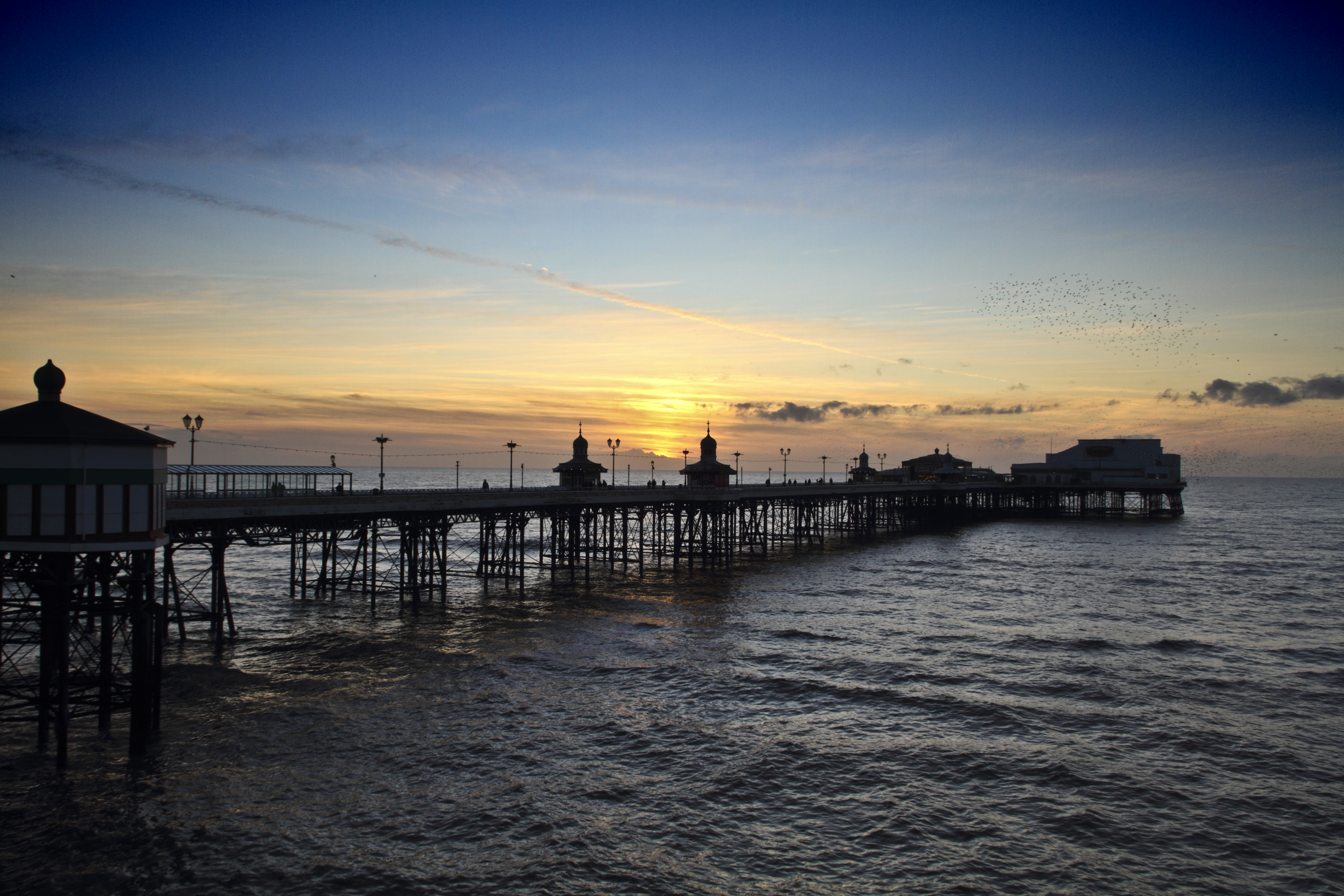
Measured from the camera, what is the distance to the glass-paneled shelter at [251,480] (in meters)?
32.8

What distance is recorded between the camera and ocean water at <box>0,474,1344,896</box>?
15.6 meters

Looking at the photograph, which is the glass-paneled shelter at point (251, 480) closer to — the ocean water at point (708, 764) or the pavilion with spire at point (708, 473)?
the ocean water at point (708, 764)

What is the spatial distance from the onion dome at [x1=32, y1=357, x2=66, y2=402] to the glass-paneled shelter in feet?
28.6

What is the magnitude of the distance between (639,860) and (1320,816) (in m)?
15.8

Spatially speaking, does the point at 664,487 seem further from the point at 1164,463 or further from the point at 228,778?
the point at 1164,463

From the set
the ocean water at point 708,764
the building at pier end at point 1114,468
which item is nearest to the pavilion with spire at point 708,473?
the ocean water at point 708,764

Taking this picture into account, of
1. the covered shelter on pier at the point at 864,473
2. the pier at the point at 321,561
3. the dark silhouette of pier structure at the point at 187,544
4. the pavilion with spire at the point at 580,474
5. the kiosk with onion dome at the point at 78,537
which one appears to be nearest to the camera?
the kiosk with onion dome at the point at 78,537

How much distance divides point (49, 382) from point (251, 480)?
1994cm

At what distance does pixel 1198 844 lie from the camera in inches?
665

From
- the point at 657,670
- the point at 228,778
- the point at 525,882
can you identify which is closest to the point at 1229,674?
the point at 657,670

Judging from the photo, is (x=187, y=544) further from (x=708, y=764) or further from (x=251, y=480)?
(x=708, y=764)

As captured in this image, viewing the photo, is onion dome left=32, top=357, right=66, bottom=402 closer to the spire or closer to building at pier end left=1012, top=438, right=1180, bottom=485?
the spire

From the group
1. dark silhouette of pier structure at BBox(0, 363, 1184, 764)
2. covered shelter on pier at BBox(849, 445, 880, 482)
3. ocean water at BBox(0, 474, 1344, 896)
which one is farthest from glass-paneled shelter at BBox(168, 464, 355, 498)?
covered shelter on pier at BBox(849, 445, 880, 482)

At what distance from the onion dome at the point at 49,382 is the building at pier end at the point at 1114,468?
146 metres
